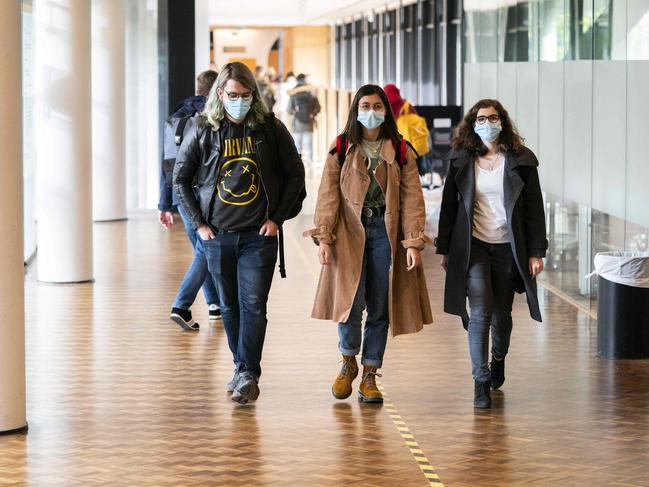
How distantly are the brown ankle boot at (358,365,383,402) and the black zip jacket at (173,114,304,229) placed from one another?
91 cm

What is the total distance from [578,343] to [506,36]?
5.82 m

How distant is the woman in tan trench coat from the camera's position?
6.86 m

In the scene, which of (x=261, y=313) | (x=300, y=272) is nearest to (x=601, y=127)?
(x=300, y=272)

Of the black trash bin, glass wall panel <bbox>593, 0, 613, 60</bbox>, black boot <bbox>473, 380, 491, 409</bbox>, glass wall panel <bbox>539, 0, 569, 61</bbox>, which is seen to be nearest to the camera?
black boot <bbox>473, 380, 491, 409</bbox>

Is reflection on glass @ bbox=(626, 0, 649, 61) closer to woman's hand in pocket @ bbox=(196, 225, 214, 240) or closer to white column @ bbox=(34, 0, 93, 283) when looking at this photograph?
woman's hand in pocket @ bbox=(196, 225, 214, 240)

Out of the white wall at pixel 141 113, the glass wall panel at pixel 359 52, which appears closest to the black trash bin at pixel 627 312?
the white wall at pixel 141 113

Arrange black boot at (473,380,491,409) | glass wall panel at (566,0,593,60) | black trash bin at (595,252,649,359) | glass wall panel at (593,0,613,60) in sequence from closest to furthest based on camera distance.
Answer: black boot at (473,380,491,409)
black trash bin at (595,252,649,359)
glass wall panel at (593,0,613,60)
glass wall panel at (566,0,593,60)

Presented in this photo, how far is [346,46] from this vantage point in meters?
41.5

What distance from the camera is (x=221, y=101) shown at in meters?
6.96

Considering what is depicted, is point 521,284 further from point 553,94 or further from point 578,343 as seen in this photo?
point 553,94

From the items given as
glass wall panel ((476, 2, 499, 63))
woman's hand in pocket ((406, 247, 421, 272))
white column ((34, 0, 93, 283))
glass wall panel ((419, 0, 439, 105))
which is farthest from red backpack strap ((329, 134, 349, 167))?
glass wall panel ((419, 0, 439, 105))

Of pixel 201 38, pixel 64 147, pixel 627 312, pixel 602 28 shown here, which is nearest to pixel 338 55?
pixel 201 38

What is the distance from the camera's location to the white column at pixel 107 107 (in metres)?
17.7

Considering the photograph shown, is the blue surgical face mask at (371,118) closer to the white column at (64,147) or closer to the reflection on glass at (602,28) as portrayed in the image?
the reflection on glass at (602,28)
